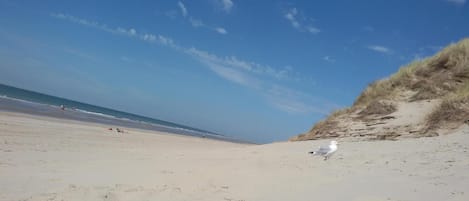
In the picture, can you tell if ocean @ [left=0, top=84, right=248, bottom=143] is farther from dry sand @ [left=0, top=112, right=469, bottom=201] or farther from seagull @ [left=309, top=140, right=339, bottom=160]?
seagull @ [left=309, top=140, right=339, bottom=160]

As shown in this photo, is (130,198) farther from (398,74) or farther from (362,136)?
(398,74)

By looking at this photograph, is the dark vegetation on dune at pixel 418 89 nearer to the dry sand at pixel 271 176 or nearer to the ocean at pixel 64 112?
the dry sand at pixel 271 176

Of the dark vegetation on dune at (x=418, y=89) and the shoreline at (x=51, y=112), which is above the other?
the dark vegetation on dune at (x=418, y=89)

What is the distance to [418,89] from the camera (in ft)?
38.2

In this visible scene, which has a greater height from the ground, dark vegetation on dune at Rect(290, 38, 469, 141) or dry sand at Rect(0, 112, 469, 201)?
dark vegetation on dune at Rect(290, 38, 469, 141)

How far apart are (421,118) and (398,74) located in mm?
3898

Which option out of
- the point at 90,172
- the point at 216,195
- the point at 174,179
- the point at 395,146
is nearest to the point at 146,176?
the point at 174,179

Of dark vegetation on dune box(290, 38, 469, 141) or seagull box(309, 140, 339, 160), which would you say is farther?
dark vegetation on dune box(290, 38, 469, 141)

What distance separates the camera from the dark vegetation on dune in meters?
10.5

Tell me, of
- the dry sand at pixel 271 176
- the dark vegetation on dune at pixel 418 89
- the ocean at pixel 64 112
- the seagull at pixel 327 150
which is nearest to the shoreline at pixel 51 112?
the ocean at pixel 64 112

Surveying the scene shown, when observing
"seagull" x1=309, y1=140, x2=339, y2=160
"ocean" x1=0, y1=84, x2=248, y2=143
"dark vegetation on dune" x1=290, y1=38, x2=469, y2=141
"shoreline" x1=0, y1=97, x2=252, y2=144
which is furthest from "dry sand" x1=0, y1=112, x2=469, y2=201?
"ocean" x1=0, y1=84, x2=248, y2=143

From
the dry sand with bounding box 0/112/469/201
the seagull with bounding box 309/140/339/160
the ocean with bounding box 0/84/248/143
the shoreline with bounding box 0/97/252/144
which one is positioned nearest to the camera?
the dry sand with bounding box 0/112/469/201

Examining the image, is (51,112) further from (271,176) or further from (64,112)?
(271,176)

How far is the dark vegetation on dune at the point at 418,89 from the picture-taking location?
1046 centimetres
